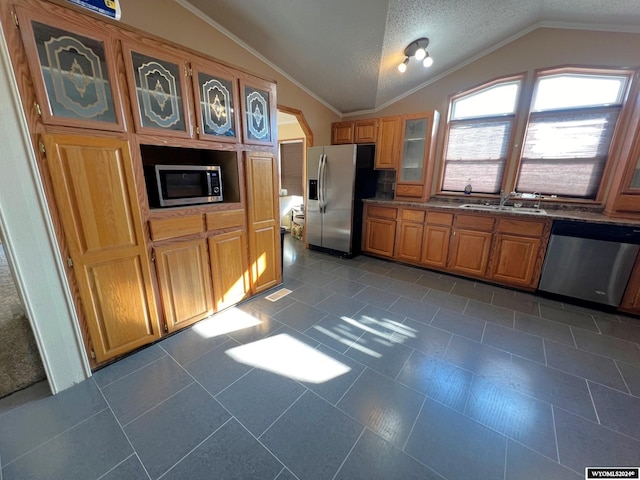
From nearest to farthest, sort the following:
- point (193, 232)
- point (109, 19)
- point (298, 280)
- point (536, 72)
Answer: point (109, 19) → point (193, 232) → point (536, 72) → point (298, 280)

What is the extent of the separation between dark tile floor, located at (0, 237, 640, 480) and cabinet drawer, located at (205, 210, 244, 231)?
0.88 m

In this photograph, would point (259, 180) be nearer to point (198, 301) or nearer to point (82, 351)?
point (198, 301)

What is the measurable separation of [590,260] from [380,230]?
7.78 feet

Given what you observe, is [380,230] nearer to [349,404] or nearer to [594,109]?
[594,109]

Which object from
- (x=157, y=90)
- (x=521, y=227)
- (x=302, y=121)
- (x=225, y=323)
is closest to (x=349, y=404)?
(x=225, y=323)

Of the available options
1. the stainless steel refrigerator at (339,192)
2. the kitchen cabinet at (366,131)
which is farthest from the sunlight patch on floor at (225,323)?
the kitchen cabinet at (366,131)

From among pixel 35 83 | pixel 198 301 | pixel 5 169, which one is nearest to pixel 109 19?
pixel 35 83

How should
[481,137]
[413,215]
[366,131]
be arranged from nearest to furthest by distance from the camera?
[481,137]
[413,215]
[366,131]

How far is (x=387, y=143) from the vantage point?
4062 millimetres

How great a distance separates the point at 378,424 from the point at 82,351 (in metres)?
1.94

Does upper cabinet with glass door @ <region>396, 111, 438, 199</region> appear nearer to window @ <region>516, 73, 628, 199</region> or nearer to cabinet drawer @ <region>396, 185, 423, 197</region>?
cabinet drawer @ <region>396, 185, 423, 197</region>

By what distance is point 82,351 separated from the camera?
169cm

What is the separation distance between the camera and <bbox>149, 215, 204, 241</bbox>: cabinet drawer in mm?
1948

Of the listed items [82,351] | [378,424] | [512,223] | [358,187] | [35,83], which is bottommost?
[378,424]
